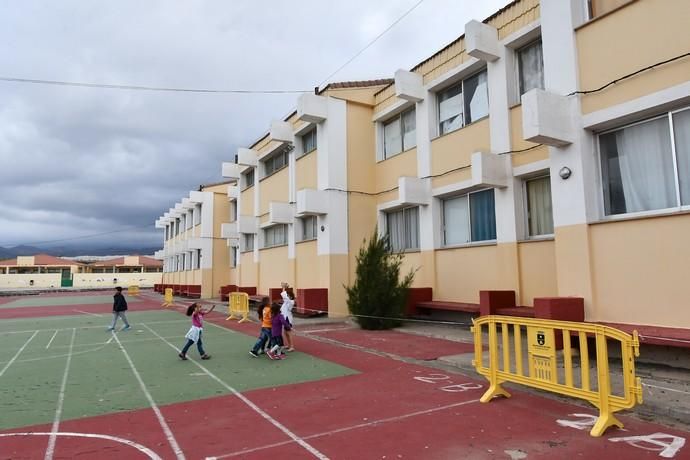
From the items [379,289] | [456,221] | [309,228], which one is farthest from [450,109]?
[309,228]

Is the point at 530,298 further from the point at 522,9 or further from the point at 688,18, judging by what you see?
the point at 522,9

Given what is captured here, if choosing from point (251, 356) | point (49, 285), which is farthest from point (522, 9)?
point (49, 285)

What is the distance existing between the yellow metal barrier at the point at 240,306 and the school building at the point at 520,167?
2424 millimetres

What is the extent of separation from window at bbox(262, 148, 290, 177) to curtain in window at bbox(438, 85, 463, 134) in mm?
9717

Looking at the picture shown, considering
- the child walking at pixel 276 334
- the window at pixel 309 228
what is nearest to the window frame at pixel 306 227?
the window at pixel 309 228

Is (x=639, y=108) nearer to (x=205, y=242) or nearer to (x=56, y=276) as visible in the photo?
(x=205, y=242)

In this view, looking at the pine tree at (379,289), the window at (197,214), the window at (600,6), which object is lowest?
the pine tree at (379,289)

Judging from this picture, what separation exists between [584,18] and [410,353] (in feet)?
26.7

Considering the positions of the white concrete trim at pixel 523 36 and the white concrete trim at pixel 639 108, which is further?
the white concrete trim at pixel 523 36

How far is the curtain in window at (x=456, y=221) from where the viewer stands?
590 inches

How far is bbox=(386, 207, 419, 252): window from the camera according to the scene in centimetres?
1733

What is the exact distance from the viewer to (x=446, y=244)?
622 inches

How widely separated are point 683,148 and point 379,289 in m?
8.68

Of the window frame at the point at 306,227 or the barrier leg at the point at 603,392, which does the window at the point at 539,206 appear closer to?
the barrier leg at the point at 603,392
